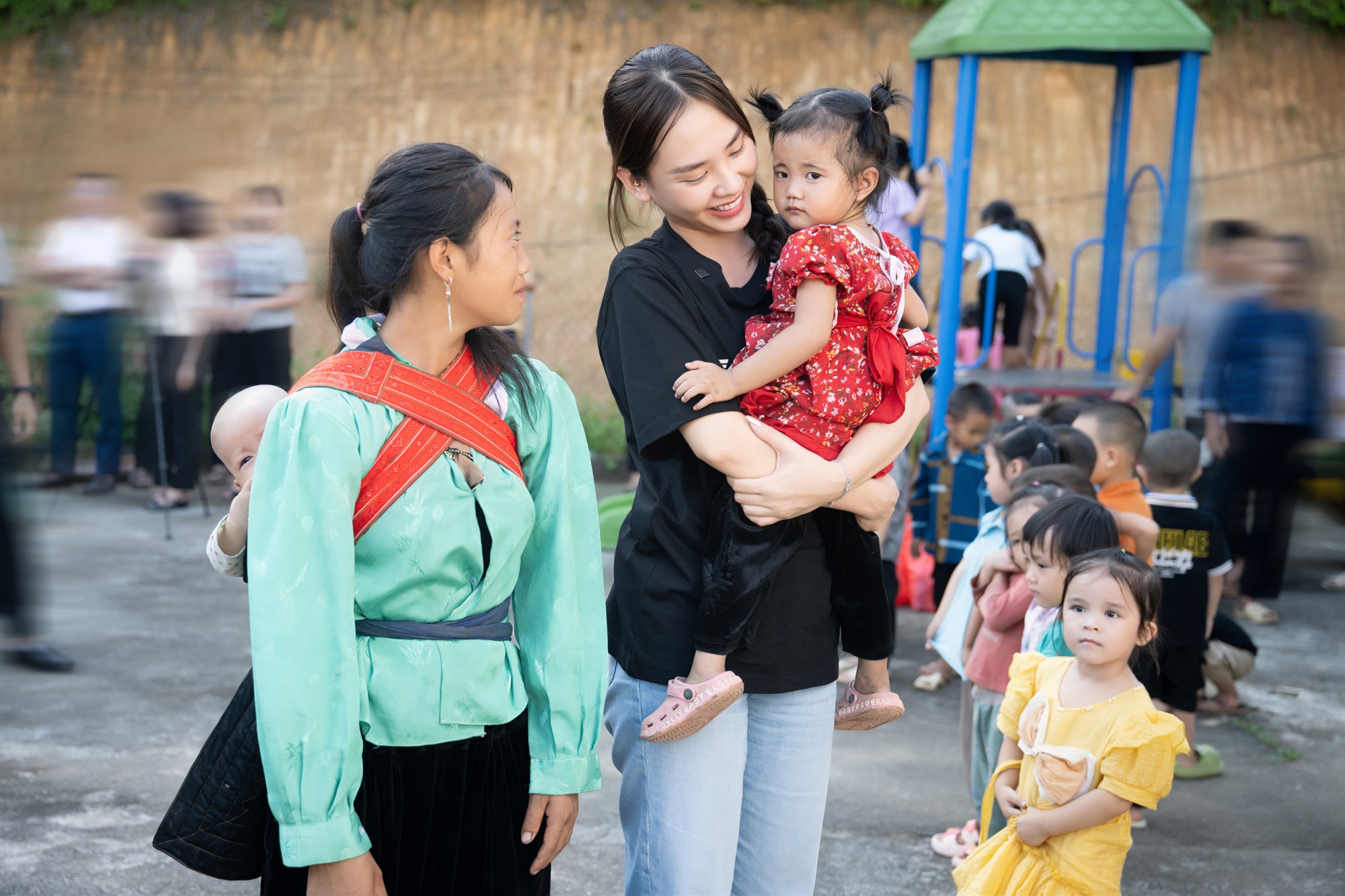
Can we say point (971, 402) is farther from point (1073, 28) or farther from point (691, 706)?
point (691, 706)

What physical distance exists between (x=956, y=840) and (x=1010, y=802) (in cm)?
78

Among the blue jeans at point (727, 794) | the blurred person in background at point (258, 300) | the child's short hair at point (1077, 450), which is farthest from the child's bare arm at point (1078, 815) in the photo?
the blurred person in background at point (258, 300)

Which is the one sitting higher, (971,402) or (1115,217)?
(1115,217)

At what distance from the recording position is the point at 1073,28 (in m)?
5.89

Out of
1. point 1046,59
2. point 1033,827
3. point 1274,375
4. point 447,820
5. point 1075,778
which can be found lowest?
point 1033,827

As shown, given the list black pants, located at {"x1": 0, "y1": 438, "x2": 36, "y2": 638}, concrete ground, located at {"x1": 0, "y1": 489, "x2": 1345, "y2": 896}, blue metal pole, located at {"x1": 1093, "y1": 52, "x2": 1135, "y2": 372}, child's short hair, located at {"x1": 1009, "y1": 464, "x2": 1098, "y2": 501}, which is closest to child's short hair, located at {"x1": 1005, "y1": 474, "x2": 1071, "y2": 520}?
child's short hair, located at {"x1": 1009, "y1": 464, "x2": 1098, "y2": 501}

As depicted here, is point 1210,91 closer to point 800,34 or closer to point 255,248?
point 800,34

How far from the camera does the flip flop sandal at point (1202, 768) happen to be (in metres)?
3.85

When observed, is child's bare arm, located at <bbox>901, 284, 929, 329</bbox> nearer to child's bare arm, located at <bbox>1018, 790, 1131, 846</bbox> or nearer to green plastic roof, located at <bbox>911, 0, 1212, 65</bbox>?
child's bare arm, located at <bbox>1018, 790, 1131, 846</bbox>

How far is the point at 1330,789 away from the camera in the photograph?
12.5ft

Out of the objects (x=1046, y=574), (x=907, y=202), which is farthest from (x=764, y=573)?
(x=907, y=202)

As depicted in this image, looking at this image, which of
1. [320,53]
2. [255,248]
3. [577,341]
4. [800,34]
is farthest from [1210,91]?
[255,248]

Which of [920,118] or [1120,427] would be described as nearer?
[1120,427]

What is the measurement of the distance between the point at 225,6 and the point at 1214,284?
1774 centimetres
